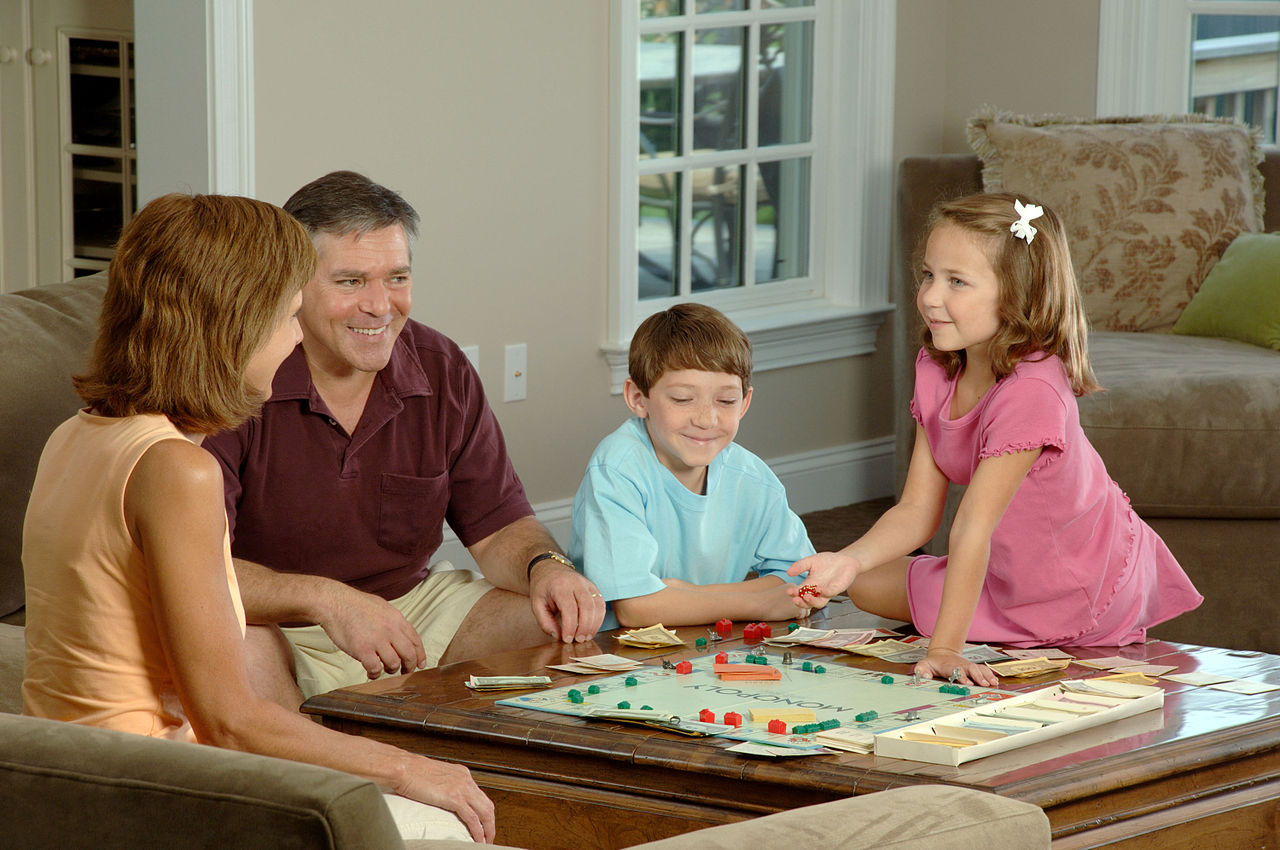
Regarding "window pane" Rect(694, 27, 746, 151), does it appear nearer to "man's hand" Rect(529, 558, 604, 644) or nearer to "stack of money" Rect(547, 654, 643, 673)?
"man's hand" Rect(529, 558, 604, 644)

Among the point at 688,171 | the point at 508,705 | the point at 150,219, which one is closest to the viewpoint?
the point at 150,219

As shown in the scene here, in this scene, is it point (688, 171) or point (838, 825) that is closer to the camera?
point (838, 825)

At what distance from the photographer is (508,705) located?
1.75m

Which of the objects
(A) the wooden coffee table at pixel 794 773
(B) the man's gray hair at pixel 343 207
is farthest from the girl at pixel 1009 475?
(B) the man's gray hair at pixel 343 207

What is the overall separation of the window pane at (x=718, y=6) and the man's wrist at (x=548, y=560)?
2.43 metres

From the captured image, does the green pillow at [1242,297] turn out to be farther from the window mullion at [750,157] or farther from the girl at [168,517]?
the girl at [168,517]

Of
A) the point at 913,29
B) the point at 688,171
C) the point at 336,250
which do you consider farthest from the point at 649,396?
the point at 913,29

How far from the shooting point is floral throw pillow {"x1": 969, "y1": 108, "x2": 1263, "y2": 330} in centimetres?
394

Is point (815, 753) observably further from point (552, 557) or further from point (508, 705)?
point (552, 557)

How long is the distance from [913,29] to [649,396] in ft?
9.22

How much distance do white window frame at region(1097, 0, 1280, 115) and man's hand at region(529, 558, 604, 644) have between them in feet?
10.2

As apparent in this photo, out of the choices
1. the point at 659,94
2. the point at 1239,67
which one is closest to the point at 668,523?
the point at 659,94

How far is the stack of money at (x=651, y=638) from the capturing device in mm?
2045

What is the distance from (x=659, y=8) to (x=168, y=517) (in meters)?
3.16
